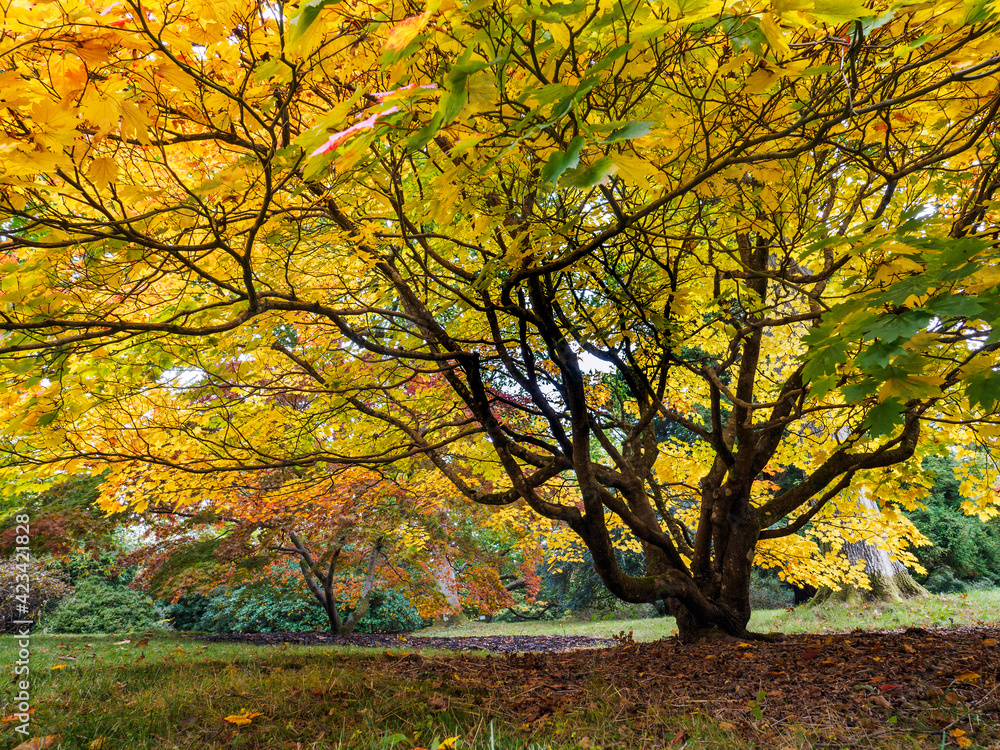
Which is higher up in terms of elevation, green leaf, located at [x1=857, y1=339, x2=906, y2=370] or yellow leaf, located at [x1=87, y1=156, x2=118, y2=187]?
yellow leaf, located at [x1=87, y1=156, x2=118, y2=187]

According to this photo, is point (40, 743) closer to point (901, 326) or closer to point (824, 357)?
point (824, 357)

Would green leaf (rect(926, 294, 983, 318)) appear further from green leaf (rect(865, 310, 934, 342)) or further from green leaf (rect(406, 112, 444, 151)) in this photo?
green leaf (rect(406, 112, 444, 151))

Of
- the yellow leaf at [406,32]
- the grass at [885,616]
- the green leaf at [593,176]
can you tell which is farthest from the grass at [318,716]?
the grass at [885,616]

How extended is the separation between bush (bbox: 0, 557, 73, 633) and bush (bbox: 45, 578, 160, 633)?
0.29 meters

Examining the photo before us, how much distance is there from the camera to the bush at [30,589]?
752 cm

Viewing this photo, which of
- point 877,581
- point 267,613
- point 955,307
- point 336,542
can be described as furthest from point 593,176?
point 267,613

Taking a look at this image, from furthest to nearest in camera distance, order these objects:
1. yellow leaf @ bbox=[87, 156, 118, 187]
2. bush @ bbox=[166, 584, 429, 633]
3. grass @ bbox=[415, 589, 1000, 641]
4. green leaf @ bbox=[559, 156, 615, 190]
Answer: bush @ bbox=[166, 584, 429, 633] → grass @ bbox=[415, 589, 1000, 641] → yellow leaf @ bbox=[87, 156, 118, 187] → green leaf @ bbox=[559, 156, 615, 190]

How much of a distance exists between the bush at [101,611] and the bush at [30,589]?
0.96 ft

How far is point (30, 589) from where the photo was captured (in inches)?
311

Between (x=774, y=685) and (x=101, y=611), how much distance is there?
12.5m

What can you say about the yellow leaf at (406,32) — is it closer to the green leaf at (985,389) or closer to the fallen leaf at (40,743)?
the green leaf at (985,389)

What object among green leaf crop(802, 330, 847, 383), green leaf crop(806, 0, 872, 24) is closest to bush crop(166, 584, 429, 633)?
green leaf crop(802, 330, 847, 383)

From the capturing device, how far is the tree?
1.33 meters

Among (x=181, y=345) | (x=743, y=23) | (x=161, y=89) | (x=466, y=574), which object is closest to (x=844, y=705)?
(x=743, y=23)
